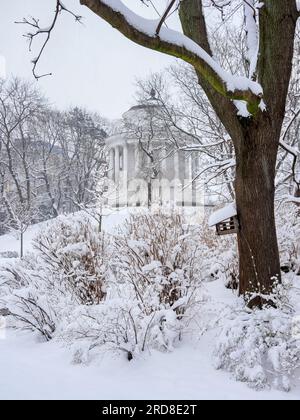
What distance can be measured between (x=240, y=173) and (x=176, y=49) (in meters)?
1.87

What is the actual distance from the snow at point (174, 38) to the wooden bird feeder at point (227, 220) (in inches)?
63.4

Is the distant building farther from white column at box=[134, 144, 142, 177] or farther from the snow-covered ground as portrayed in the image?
Answer: the snow-covered ground

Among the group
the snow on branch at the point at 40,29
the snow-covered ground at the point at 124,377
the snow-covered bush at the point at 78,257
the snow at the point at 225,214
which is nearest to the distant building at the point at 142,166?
the snow-covered bush at the point at 78,257

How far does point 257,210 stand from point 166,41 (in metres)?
2.35

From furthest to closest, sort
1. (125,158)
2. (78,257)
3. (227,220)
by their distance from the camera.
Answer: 1. (125,158)
2. (78,257)
3. (227,220)

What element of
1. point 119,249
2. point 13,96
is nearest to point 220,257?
point 119,249

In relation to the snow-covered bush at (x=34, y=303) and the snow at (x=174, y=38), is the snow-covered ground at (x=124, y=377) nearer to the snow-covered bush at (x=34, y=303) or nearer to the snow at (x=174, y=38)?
the snow-covered bush at (x=34, y=303)

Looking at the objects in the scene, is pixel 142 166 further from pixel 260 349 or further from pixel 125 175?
pixel 260 349

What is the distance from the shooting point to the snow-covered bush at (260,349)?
307 centimetres

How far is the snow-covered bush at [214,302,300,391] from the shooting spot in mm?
3074

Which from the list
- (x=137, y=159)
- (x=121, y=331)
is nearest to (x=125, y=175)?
(x=137, y=159)

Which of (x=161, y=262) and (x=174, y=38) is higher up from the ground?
(x=174, y=38)

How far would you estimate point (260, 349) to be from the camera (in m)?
3.20

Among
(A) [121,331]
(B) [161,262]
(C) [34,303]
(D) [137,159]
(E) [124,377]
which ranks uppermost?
(D) [137,159]
